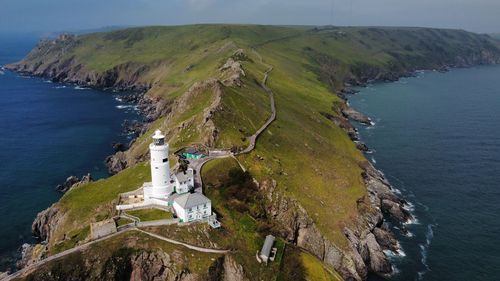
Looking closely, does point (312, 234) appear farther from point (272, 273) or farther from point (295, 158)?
point (295, 158)

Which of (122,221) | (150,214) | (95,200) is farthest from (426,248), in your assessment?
(95,200)

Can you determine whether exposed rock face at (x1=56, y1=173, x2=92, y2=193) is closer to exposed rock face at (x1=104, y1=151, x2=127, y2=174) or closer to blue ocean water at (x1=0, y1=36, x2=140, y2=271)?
blue ocean water at (x1=0, y1=36, x2=140, y2=271)

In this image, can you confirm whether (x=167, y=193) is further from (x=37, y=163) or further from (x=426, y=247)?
(x=37, y=163)

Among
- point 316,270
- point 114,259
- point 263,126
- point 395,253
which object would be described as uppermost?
point 263,126

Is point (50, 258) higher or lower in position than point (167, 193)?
lower

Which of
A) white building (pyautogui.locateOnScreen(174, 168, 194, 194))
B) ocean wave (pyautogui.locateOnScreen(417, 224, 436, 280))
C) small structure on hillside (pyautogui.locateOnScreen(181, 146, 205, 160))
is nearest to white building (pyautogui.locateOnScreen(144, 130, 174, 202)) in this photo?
white building (pyautogui.locateOnScreen(174, 168, 194, 194))

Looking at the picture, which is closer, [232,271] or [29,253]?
[232,271]

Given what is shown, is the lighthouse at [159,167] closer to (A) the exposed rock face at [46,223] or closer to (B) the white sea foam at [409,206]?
(A) the exposed rock face at [46,223]
